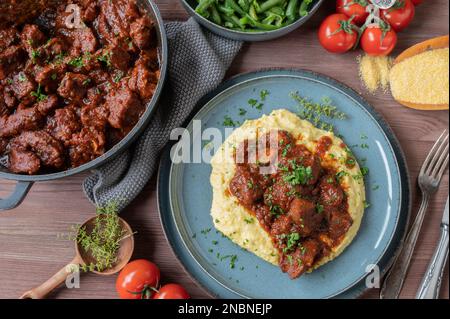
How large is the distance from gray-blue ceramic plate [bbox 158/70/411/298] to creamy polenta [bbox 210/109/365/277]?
0.12 metres

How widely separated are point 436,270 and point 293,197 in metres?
1.50

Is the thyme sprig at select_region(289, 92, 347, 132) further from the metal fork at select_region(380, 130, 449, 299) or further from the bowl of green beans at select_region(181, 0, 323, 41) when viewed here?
the metal fork at select_region(380, 130, 449, 299)

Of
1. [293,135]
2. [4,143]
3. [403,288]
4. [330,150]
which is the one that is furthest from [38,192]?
[403,288]

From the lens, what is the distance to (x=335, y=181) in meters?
3.89

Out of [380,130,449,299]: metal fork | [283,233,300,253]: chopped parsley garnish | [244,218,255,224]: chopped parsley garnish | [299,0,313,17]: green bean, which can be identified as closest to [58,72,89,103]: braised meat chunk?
[244,218,255,224]: chopped parsley garnish

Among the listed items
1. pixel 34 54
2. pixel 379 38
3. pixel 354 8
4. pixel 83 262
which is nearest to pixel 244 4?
pixel 354 8

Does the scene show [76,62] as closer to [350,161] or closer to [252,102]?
[252,102]

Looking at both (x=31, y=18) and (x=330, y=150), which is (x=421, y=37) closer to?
(x=330, y=150)

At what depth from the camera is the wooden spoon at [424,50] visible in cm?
416

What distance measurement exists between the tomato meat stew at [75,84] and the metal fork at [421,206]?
8.70 ft

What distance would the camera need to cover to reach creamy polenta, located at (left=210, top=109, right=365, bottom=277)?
12.6 ft

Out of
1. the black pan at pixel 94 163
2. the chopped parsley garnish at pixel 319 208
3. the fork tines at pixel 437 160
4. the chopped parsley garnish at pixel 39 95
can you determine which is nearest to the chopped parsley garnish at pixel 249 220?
the chopped parsley garnish at pixel 319 208

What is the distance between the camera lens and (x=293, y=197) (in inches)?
149

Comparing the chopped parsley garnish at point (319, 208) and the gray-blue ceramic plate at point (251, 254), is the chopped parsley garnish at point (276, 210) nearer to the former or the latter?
the chopped parsley garnish at point (319, 208)
